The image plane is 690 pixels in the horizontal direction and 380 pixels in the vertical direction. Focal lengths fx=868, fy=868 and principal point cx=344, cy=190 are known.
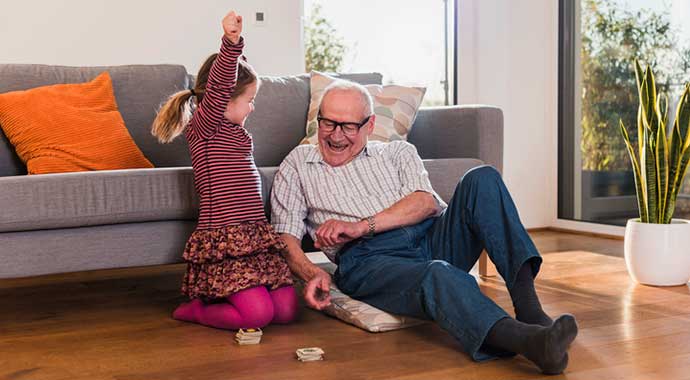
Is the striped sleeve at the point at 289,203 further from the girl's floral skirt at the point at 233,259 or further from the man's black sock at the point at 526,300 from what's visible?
the man's black sock at the point at 526,300

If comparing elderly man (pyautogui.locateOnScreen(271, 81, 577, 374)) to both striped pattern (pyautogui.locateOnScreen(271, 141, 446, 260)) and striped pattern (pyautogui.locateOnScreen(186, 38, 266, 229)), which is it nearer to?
striped pattern (pyautogui.locateOnScreen(271, 141, 446, 260))

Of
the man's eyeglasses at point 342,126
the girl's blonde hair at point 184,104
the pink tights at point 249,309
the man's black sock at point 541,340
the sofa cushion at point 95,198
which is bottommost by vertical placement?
the pink tights at point 249,309

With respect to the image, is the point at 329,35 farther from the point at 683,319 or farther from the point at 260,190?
the point at 683,319

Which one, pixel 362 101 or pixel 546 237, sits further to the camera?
pixel 546 237

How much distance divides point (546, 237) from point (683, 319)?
2013mm

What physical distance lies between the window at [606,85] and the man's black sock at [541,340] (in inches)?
94.9

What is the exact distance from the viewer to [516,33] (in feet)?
15.5

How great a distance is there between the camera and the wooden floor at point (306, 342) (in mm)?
1969

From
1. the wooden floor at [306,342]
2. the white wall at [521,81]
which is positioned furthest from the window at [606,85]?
the wooden floor at [306,342]

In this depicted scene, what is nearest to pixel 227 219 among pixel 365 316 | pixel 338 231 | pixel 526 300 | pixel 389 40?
pixel 338 231

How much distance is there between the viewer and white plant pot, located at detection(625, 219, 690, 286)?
2.98 m

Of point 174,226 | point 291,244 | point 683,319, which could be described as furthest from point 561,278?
point 174,226

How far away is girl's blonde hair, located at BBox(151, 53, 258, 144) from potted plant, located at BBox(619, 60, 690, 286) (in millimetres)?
1433

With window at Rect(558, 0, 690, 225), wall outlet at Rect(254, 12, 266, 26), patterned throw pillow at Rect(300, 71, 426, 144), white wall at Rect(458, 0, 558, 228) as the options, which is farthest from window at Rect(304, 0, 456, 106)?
patterned throw pillow at Rect(300, 71, 426, 144)
